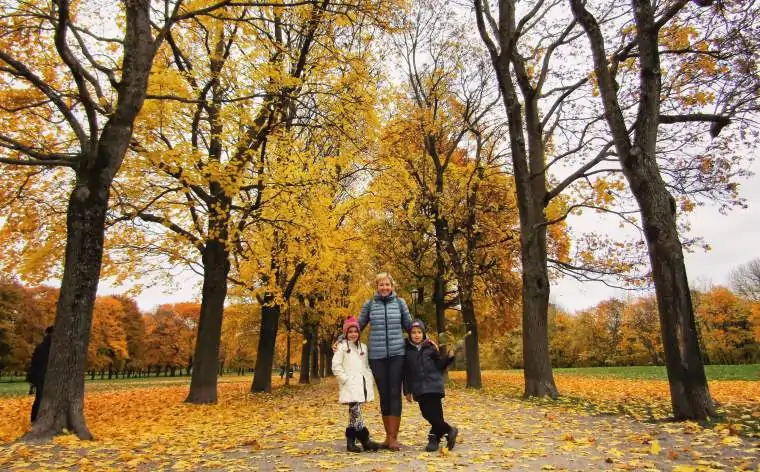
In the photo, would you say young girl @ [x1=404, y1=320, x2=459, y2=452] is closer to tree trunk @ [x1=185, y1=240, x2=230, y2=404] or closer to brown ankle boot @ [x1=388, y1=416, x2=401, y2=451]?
brown ankle boot @ [x1=388, y1=416, x2=401, y2=451]

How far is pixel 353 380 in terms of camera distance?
5602 millimetres

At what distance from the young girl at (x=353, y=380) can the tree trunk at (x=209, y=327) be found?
7.56 meters

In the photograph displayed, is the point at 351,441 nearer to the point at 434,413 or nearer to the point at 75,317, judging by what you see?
the point at 434,413

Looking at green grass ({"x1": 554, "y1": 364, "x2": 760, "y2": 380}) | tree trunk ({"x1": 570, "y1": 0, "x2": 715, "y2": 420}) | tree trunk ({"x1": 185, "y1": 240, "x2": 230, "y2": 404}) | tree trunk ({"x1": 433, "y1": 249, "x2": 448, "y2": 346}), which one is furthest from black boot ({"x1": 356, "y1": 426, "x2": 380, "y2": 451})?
green grass ({"x1": 554, "y1": 364, "x2": 760, "y2": 380})

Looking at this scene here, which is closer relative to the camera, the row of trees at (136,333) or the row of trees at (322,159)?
the row of trees at (322,159)

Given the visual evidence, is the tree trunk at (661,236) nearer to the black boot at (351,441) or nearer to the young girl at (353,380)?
the young girl at (353,380)

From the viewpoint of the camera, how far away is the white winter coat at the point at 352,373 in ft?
18.1

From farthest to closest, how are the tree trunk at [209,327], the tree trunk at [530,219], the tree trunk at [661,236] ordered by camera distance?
the tree trunk at [209,327] → the tree trunk at [530,219] → the tree trunk at [661,236]

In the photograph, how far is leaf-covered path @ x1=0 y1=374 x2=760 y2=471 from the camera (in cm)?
460

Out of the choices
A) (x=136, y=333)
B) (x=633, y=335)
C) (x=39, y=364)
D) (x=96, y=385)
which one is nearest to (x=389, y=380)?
(x=39, y=364)

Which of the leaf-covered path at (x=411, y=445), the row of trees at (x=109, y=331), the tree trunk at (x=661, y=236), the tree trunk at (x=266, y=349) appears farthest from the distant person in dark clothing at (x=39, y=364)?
the row of trees at (x=109, y=331)

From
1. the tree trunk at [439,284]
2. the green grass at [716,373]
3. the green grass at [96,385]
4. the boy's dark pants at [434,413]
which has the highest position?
the tree trunk at [439,284]

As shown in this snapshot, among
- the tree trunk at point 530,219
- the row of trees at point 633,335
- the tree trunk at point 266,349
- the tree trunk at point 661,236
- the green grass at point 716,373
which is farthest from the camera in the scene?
the row of trees at point 633,335

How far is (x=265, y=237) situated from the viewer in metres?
12.4
